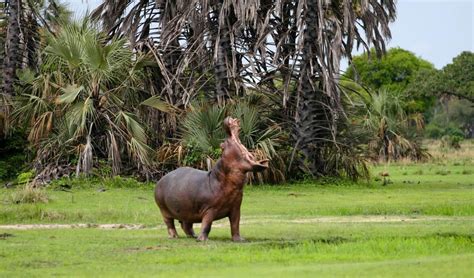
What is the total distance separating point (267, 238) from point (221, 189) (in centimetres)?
116

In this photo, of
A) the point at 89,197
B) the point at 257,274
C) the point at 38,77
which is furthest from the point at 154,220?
the point at 38,77

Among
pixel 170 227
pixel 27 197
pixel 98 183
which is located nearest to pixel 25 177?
pixel 98 183

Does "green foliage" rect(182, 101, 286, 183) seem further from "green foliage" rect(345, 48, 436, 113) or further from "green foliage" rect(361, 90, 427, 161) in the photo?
"green foliage" rect(345, 48, 436, 113)

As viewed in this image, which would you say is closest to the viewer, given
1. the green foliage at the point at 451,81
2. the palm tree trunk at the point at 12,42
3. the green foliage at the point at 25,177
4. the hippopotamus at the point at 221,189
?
A: the hippopotamus at the point at 221,189

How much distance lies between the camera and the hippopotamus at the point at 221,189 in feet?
51.3

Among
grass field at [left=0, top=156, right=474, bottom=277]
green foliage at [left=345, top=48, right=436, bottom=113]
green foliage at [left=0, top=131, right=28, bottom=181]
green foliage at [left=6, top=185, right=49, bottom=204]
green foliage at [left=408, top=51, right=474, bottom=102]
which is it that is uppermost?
green foliage at [left=345, top=48, right=436, bottom=113]

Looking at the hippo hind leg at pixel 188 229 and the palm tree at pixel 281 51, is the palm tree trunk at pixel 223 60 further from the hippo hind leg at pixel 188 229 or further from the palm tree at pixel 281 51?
the hippo hind leg at pixel 188 229

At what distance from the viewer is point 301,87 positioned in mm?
30656

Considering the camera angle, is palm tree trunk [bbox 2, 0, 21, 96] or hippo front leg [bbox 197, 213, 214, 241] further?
palm tree trunk [bbox 2, 0, 21, 96]

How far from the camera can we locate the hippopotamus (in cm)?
1564

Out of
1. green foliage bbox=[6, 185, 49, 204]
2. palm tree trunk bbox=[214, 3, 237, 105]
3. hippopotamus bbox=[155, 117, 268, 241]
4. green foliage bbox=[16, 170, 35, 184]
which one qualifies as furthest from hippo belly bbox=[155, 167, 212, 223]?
palm tree trunk bbox=[214, 3, 237, 105]

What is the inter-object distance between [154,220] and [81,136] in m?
9.33

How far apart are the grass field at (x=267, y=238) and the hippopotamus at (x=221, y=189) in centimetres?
39

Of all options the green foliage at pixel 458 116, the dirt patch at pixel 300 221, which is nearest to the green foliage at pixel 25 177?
the dirt patch at pixel 300 221
